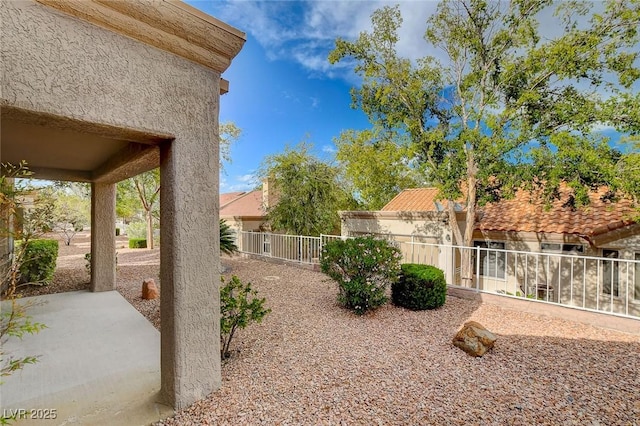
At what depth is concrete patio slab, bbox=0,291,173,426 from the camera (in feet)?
10.4

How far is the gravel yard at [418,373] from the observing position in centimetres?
312

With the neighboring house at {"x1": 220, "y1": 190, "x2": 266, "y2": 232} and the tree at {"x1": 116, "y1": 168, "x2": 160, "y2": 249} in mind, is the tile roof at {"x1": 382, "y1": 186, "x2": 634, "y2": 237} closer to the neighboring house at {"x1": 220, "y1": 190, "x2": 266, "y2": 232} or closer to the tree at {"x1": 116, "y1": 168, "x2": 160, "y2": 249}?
the neighboring house at {"x1": 220, "y1": 190, "x2": 266, "y2": 232}

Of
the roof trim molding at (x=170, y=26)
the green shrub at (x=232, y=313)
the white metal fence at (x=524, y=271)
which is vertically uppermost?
the roof trim molding at (x=170, y=26)

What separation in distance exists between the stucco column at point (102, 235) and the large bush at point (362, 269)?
246 inches

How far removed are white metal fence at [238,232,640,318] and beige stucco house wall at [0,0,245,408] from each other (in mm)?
7506

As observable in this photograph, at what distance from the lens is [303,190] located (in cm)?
1478

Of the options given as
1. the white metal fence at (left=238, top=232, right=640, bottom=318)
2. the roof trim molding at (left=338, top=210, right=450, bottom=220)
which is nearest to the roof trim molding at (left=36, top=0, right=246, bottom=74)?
the white metal fence at (left=238, top=232, right=640, bottom=318)

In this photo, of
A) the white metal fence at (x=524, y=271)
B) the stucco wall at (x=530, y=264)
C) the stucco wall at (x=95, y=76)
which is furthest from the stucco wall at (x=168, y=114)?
the stucco wall at (x=530, y=264)

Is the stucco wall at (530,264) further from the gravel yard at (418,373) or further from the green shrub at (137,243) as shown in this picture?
the green shrub at (137,243)

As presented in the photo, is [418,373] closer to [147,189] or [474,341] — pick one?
[474,341]

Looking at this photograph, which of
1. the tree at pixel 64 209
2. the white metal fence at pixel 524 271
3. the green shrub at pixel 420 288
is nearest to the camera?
the tree at pixel 64 209

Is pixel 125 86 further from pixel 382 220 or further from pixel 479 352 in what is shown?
pixel 382 220

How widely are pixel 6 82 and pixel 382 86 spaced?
1093 centimetres

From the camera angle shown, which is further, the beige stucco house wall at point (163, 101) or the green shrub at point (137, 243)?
the green shrub at point (137, 243)
